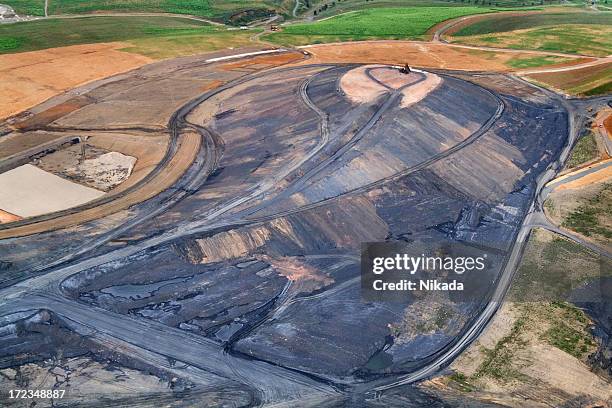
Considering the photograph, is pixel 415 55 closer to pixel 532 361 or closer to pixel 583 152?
pixel 583 152

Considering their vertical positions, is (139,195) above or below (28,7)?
below

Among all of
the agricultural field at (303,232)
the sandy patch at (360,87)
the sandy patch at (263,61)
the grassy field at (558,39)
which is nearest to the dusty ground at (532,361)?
the agricultural field at (303,232)

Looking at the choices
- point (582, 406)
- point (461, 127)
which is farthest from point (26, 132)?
point (582, 406)

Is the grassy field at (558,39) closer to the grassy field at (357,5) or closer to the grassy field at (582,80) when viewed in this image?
the grassy field at (582,80)

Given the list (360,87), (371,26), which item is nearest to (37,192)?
(360,87)

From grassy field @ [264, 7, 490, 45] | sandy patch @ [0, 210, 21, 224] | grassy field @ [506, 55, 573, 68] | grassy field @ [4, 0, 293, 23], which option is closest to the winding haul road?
sandy patch @ [0, 210, 21, 224]

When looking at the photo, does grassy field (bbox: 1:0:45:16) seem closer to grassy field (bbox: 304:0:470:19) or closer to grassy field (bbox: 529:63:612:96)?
grassy field (bbox: 304:0:470:19)
